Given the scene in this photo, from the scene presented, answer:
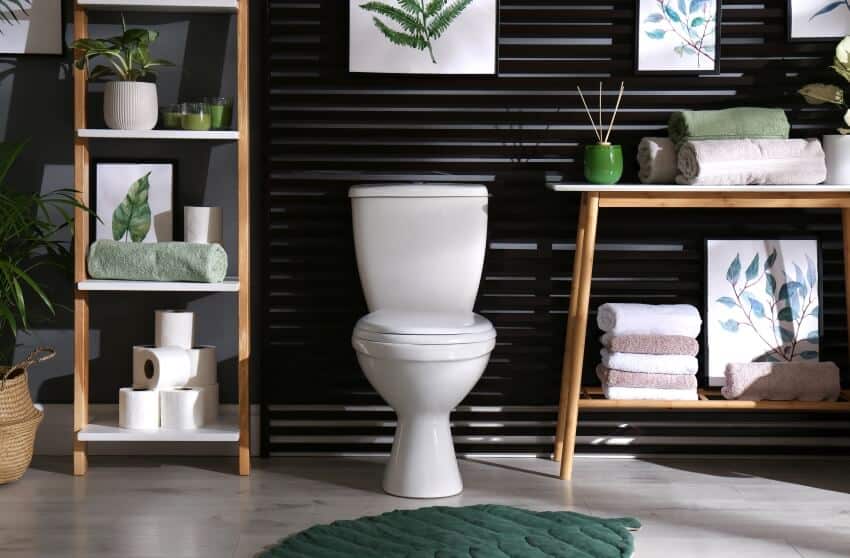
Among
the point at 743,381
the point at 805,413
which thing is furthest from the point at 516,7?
the point at 805,413

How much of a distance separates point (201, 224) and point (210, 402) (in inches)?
21.2

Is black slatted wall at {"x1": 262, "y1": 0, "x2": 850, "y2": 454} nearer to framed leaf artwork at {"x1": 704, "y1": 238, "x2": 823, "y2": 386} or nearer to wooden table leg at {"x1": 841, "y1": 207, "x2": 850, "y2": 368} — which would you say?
framed leaf artwork at {"x1": 704, "y1": 238, "x2": 823, "y2": 386}

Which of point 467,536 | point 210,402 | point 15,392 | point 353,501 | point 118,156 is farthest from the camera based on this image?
point 118,156

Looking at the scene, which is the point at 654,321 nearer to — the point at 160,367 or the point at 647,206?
the point at 647,206

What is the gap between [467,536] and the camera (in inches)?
96.8

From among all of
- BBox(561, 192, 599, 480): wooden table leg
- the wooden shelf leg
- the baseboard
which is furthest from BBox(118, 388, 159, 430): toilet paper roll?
BBox(561, 192, 599, 480): wooden table leg

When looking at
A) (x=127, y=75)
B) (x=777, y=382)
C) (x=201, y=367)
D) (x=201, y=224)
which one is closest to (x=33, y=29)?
(x=127, y=75)

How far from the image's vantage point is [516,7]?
3176 mm

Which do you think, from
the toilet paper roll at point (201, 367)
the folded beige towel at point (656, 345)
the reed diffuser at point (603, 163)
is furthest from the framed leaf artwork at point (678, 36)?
the toilet paper roll at point (201, 367)

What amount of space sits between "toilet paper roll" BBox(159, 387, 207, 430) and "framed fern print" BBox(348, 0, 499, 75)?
3.63 ft

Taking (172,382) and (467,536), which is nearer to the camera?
(467,536)

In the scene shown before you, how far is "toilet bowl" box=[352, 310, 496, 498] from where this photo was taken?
2699 mm

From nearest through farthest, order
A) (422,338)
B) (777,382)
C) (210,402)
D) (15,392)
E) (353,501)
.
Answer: (422,338)
(353,501)
(15,392)
(777,382)
(210,402)

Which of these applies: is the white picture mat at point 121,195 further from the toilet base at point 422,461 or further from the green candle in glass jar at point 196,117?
the toilet base at point 422,461
